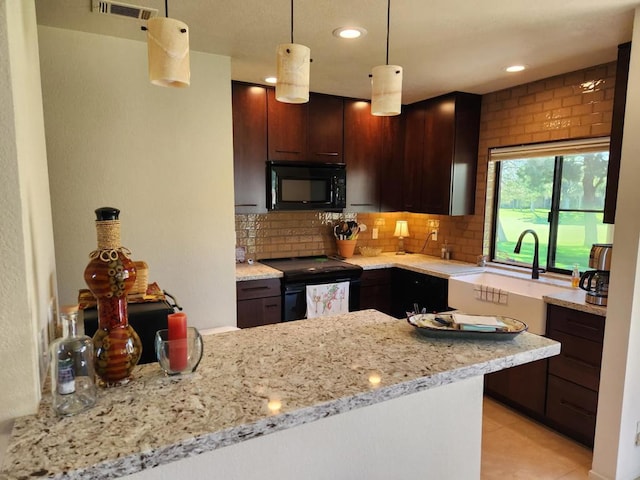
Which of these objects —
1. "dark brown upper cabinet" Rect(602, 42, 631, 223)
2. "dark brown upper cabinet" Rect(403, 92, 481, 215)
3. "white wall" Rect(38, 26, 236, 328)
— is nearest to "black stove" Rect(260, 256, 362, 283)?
"white wall" Rect(38, 26, 236, 328)

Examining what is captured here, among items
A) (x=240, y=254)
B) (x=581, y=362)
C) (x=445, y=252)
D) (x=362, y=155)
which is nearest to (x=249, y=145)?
(x=240, y=254)

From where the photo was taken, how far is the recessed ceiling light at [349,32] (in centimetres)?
234

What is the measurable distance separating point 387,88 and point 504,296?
2073 millimetres

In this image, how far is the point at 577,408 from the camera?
8.79 ft

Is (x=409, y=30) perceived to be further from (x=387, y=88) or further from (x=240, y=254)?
(x=240, y=254)

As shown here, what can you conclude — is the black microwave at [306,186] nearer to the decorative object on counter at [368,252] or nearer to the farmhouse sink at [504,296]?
the decorative object on counter at [368,252]

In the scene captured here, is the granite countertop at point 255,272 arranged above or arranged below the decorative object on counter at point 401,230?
below

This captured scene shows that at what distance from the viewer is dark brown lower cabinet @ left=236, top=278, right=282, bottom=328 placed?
10.9ft

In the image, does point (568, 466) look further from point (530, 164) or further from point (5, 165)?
point (5, 165)

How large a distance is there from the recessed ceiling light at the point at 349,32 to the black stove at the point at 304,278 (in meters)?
1.84

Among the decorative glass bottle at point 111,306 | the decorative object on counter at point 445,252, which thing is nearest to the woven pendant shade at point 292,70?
the decorative glass bottle at point 111,306

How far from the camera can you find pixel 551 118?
10.7ft

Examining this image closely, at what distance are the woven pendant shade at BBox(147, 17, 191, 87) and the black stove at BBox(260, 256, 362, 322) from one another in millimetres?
2325

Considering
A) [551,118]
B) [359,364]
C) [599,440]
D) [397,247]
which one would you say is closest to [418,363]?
[359,364]
